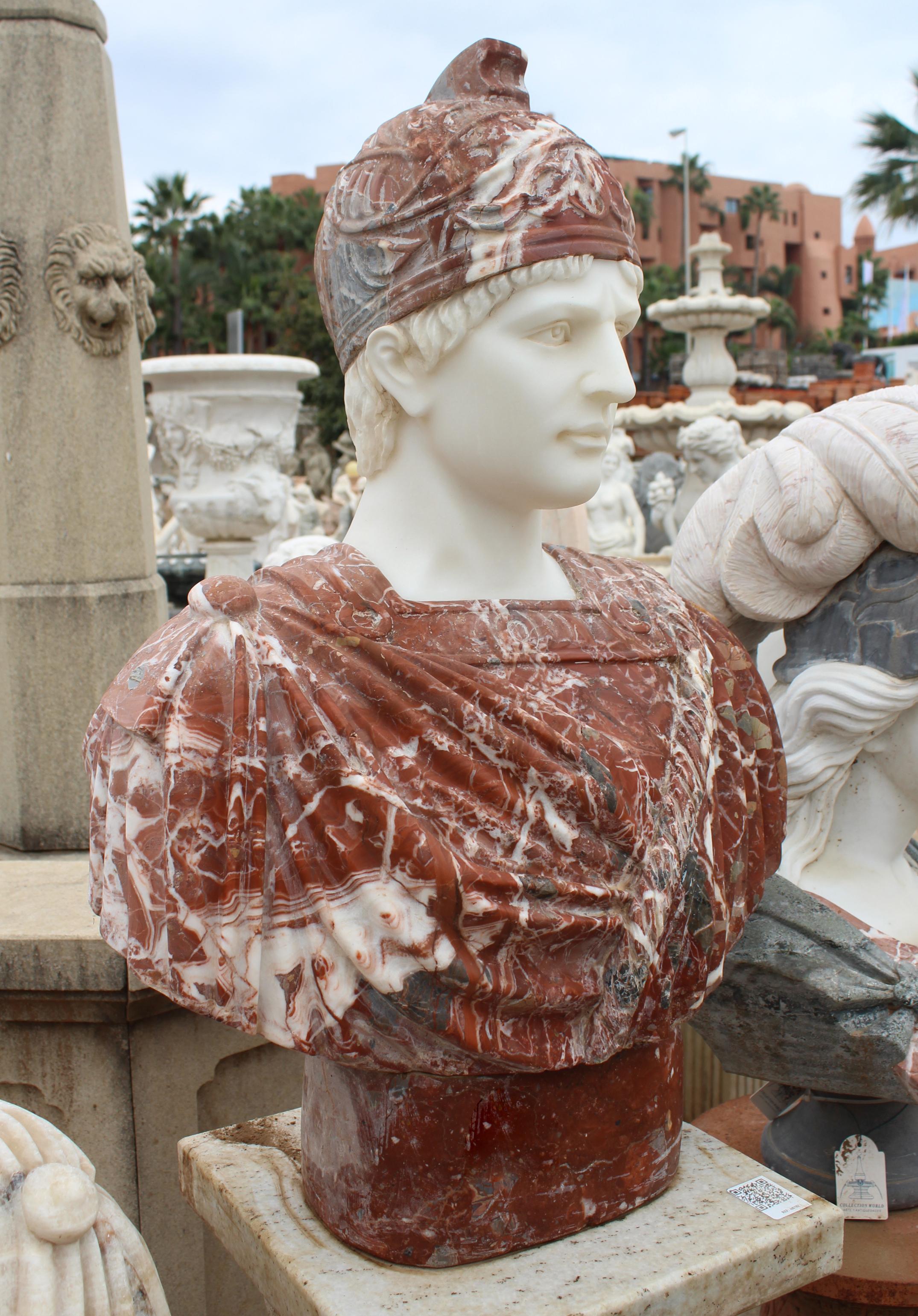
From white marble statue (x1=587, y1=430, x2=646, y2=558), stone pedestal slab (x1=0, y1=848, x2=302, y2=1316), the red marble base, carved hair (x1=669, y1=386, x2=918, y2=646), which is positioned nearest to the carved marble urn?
white marble statue (x1=587, y1=430, x2=646, y2=558)

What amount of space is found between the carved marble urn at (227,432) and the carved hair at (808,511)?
4232 mm

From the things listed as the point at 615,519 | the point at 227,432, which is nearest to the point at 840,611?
the point at 227,432

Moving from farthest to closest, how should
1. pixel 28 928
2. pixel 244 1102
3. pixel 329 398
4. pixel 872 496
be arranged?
1. pixel 329 398
2. pixel 244 1102
3. pixel 28 928
4. pixel 872 496

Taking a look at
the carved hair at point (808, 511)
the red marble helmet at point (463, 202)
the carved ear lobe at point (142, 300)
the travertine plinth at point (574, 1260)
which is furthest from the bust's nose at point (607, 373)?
the carved ear lobe at point (142, 300)

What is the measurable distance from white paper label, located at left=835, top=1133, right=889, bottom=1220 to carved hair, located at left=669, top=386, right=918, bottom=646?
0.94m

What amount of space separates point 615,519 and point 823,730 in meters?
7.52

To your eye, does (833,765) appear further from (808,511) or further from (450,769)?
(450,769)

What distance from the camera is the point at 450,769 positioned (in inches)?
59.6

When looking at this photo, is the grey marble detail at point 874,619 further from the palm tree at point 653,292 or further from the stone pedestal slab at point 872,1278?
the palm tree at point 653,292

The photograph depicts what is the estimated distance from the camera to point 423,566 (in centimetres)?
165

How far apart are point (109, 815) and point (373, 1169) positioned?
596 millimetres

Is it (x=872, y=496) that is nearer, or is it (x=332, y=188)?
(x=332, y=188)

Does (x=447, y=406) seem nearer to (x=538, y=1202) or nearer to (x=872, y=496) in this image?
(x=872, y=496)

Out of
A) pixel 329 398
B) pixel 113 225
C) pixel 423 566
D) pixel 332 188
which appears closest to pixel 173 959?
pixel 423 566
